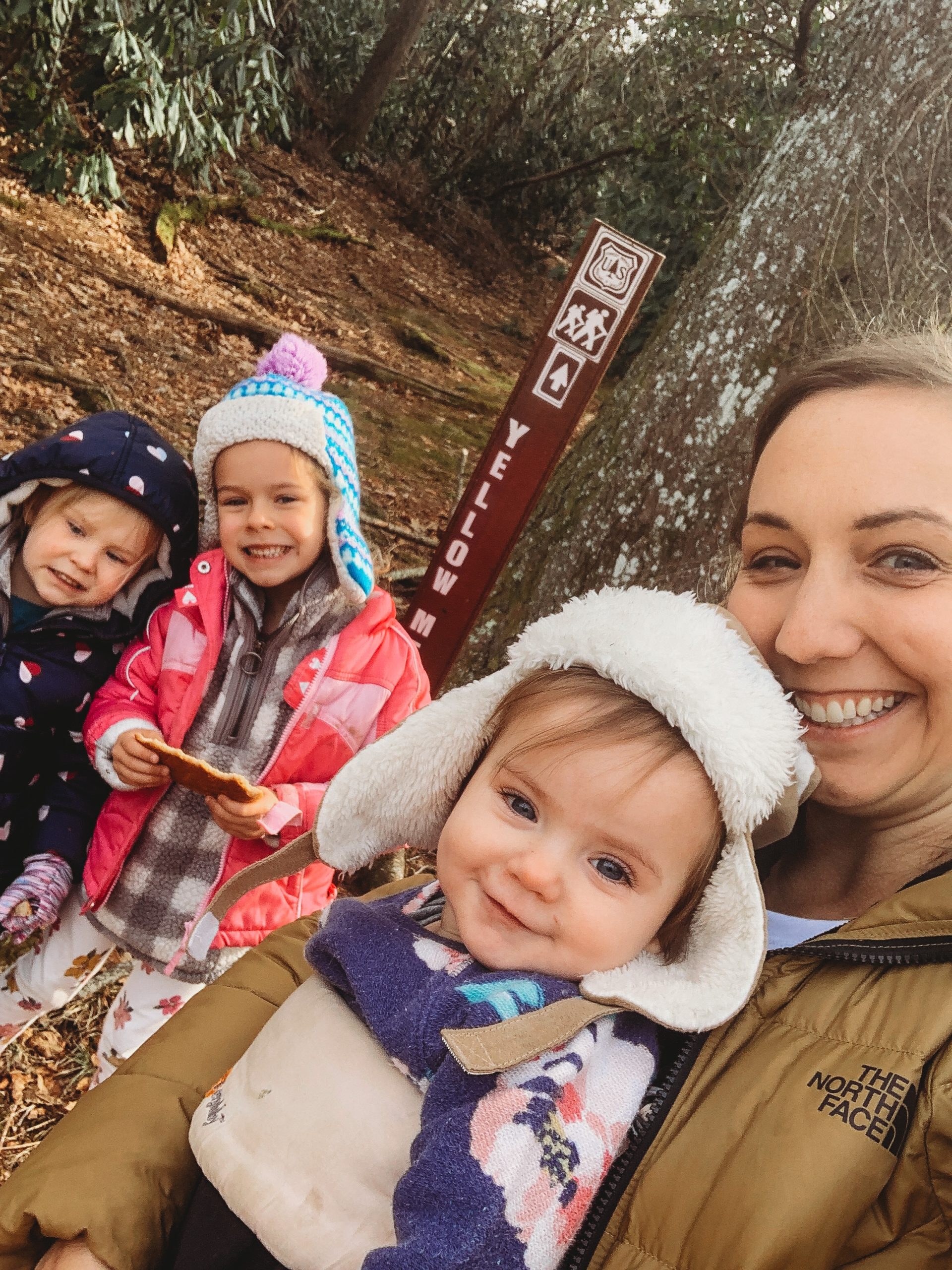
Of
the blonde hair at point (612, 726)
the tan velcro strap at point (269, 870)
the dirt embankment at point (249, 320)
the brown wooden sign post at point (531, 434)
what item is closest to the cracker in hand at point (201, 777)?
the tan velcro strap at point (269, 870)

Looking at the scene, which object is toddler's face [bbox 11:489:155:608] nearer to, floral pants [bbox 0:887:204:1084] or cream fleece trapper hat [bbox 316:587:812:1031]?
floral pants [bbox 0:887:204:1084]

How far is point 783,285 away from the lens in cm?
374

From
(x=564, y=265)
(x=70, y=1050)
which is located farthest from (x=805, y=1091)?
(x=564, y=265)

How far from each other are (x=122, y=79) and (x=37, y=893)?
22.1ft

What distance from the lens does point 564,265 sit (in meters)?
14.9

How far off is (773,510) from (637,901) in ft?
2.28

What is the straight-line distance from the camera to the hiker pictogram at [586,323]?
11.2 ft

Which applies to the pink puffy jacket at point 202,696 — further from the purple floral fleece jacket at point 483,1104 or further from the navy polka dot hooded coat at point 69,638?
the purple floral fleece jacket at point 483,1104

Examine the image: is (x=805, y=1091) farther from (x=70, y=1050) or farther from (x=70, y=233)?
(x=70, y=233)

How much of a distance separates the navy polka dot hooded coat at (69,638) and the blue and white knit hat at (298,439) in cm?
9

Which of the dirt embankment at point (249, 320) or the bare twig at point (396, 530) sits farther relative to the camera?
the dirt embankment at point (249, 320)

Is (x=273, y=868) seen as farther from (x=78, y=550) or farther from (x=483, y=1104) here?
(x=78, y=550)

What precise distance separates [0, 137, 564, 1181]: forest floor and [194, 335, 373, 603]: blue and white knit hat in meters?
0.48

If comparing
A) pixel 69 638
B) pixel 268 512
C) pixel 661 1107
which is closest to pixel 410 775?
pixel 661 1107
